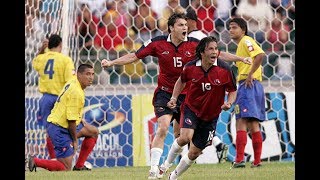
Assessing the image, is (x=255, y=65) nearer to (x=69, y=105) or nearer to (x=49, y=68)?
(x=69, y=105)

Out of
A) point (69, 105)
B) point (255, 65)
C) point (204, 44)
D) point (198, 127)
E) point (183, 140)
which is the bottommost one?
point (183, 140)

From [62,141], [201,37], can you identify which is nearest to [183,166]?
[201,37]

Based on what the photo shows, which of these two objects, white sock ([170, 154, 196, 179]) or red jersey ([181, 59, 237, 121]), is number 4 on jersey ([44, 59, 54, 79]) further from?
white sock ([170, 154, 196, 179])

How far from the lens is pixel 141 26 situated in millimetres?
14859

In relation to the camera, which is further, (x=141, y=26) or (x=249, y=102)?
(x=141, y=26)

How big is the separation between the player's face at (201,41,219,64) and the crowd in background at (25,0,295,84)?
5.05 metres

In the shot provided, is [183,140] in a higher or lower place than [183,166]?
higher

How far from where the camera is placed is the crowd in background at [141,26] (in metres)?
14.6

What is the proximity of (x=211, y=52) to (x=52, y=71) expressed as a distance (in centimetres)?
445

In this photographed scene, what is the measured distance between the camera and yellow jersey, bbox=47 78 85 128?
1195 cm

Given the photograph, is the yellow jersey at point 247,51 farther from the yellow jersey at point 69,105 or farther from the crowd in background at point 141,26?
the crowd in background at point 141,26

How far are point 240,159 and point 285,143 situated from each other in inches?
83.6

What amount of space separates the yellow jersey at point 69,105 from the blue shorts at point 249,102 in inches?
79.2
